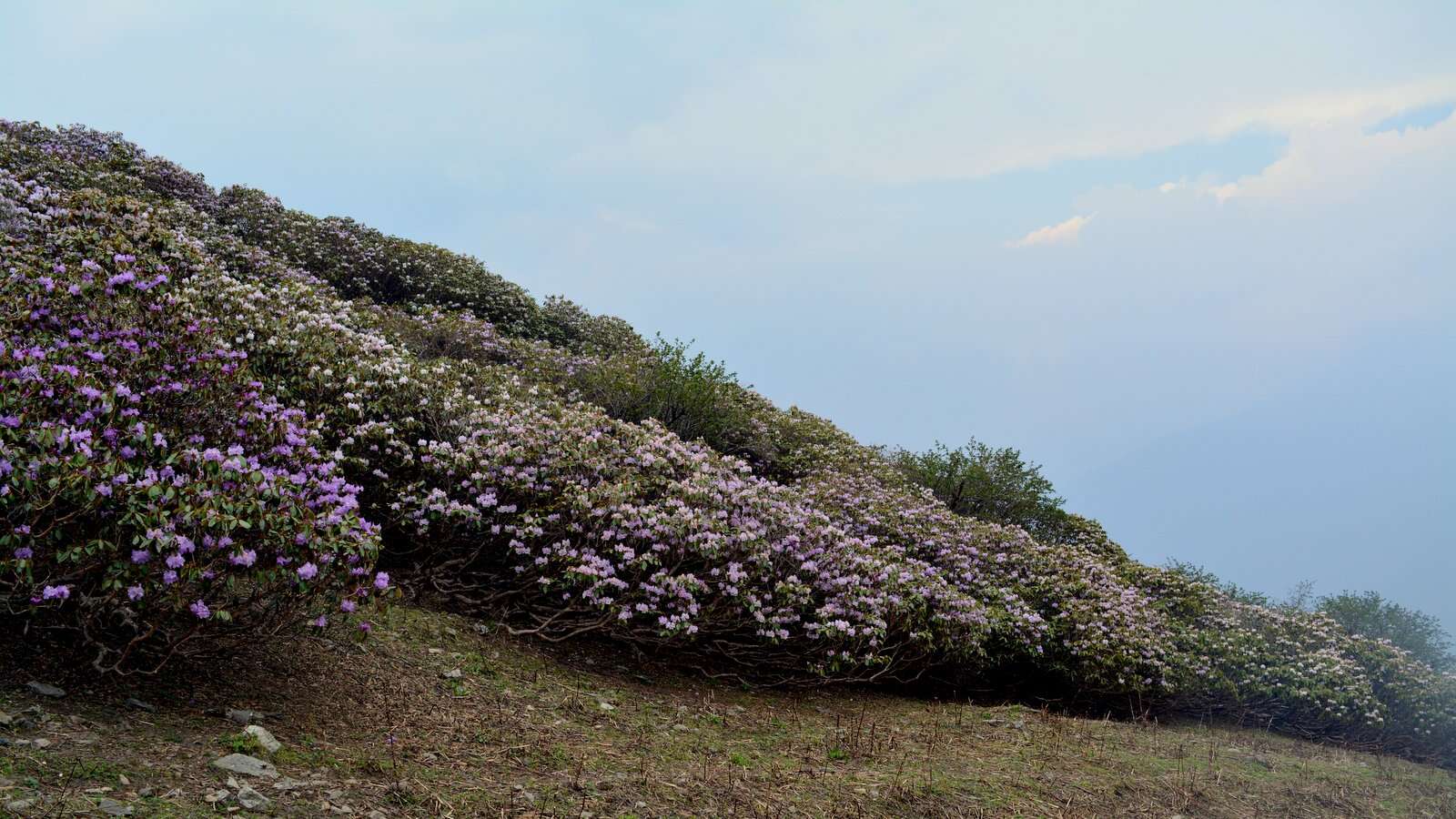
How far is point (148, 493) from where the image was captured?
4.56 m

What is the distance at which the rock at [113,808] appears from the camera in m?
3.43

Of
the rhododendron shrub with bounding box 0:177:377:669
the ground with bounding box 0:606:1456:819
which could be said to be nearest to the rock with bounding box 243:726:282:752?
the ground with bounding box 0:606:1456:819

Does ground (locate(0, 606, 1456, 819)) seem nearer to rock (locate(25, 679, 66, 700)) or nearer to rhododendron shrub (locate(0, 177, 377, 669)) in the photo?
rock (locate(25, 679, 66, 700))

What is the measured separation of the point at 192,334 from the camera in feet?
23.1

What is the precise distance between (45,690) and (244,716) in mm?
1090

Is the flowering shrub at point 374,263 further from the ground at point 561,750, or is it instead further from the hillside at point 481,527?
the ground at point 561,750

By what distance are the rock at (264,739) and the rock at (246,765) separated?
0.17m

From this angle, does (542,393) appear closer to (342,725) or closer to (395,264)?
(342,725)

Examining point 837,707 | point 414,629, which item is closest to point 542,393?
point 414,629

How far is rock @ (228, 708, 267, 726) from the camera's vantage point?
482cm

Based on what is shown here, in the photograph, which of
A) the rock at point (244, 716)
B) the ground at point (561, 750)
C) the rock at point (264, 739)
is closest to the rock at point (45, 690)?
the ground at point (561, 750)

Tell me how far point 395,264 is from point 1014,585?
1667cm

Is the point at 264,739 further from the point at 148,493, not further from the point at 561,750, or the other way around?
the point at 561,750

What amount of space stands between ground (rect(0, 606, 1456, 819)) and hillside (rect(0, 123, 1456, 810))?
1.22 ft
